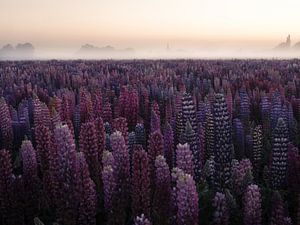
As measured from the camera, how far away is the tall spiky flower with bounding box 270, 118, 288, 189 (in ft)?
17.0

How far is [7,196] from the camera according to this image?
4152mm

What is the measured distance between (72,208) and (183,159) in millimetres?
1010

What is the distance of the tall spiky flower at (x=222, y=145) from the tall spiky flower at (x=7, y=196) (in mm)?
2073

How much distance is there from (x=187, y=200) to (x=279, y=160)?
2.17m

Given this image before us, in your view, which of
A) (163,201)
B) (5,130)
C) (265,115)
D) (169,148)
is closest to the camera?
(163,201)

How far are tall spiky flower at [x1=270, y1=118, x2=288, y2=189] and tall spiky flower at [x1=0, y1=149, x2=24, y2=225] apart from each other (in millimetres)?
2681

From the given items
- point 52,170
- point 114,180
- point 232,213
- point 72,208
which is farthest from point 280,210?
point 52,170

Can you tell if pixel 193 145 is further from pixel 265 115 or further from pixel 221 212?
pixel 265 115

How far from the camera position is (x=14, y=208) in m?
4.22

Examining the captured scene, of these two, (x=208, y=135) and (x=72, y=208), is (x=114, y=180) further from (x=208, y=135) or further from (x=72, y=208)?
(x=208, y=135)

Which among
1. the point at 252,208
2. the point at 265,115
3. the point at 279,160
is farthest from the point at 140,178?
the point at 265,115

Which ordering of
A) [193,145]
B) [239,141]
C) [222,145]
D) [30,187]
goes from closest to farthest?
[30,187] → [193,145] → [222,145] → [239,141]

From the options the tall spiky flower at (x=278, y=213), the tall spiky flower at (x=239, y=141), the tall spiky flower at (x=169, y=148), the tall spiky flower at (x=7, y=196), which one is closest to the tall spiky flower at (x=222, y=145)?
the tall spiky flower at (x=169, y=148)

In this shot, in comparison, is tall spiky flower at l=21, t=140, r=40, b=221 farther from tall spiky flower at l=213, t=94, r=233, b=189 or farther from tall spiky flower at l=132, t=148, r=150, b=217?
tall spiky flower at l=213, t=94, r=233, b=189
